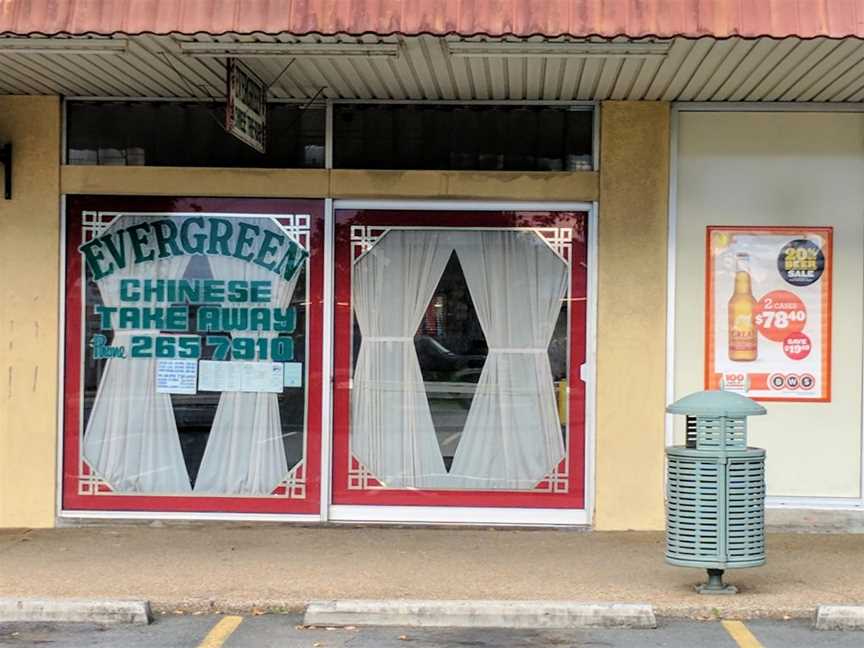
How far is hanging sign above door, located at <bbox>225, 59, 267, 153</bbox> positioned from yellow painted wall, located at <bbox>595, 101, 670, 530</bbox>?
2.67 m

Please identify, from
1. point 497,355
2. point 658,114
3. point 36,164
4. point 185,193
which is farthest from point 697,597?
point 36,164

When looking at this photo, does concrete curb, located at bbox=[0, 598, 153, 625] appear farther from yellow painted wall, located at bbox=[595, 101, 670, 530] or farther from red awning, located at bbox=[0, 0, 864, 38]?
yellow painted wall, located at bbox=[595, 101, 670, 530]

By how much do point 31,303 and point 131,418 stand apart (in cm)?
122

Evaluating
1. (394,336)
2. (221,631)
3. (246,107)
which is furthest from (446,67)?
(221,631)

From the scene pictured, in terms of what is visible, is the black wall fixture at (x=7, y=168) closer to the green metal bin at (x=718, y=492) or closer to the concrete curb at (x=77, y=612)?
the concrete curb at (x=77, y=612)

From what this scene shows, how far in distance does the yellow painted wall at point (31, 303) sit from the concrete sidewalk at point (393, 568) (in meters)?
0.53

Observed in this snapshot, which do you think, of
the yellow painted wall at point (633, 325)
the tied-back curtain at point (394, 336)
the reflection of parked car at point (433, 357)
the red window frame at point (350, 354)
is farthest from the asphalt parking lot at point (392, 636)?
Result: the reflection of parked car at point (433, 357)

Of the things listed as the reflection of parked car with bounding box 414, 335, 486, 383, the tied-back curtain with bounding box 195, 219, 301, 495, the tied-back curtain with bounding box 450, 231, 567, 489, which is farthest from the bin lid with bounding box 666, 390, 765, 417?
the tied-back curtain with bounding box 195, 219, 301, 495

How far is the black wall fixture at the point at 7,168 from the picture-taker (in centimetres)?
884

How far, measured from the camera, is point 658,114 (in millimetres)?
8719

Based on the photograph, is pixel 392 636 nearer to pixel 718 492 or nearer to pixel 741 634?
pixel 741 634

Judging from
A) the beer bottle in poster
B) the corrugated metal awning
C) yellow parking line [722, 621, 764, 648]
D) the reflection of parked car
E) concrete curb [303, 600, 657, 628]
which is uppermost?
the corrugated metal awning

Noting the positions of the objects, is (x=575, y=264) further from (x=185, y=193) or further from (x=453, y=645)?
(x=453, y=645)

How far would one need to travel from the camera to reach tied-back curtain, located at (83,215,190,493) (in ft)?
29.4
